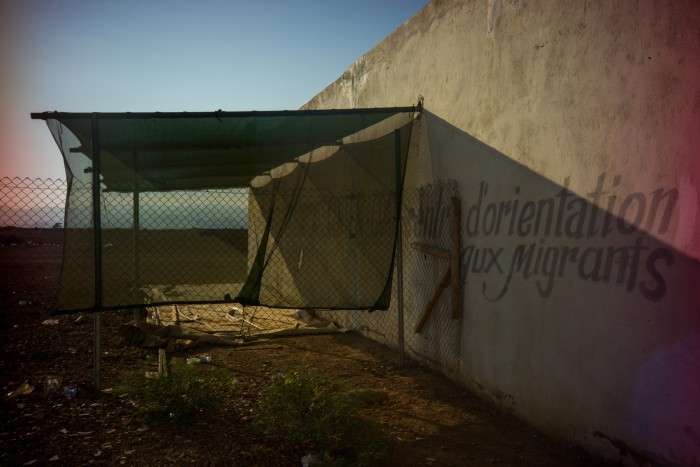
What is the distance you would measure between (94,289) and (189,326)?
2819 mm

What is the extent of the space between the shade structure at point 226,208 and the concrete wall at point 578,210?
2.66 ft

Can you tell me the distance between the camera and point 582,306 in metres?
2.95

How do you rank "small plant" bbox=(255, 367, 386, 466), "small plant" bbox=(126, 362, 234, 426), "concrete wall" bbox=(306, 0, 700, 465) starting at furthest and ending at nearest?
"small plant" bbox=(126, 362, 234, 426) → "small plant" bbox=(255, 367, 386, 466) → "concrete wall" bbox=(306, 0, 700, 465)

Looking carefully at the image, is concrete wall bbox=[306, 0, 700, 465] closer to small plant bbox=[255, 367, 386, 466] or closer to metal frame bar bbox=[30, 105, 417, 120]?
metal frame bar bbox=[30, 105, 417, 120]

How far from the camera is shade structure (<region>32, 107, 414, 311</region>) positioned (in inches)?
162

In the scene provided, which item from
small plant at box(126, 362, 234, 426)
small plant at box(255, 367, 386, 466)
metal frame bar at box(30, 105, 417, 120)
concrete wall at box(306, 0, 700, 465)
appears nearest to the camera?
concrete wall at box(306, 0, 700, 465)

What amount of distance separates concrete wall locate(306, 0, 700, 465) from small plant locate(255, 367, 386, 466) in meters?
1.25

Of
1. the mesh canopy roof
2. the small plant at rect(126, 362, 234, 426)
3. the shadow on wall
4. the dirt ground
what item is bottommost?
the dirt ground

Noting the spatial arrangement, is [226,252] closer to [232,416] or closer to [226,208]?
[226,208]

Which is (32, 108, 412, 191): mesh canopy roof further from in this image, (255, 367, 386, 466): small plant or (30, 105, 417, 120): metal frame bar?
(255, 367, 386, 466): small plant

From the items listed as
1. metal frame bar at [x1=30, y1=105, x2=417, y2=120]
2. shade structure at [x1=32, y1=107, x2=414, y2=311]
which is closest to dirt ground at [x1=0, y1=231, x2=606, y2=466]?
shade structure at [x1=32, y1=107, x2=414, y2=311]

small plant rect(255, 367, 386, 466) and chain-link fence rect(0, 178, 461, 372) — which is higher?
chain-link fence rect(0, 178, 461, 372)

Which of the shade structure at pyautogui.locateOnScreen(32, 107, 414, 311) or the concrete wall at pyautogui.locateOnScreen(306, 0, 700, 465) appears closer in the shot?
the concrete wall at pyautogui.locateOnScreen(306, 0, 700, 465)

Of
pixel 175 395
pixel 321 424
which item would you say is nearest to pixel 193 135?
pixel 175 395
